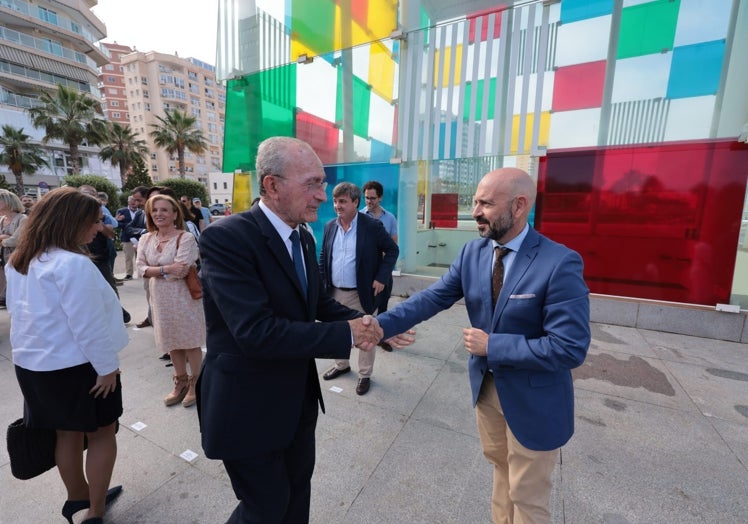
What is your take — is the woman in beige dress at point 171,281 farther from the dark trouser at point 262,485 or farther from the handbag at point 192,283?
the dark trouser at point 262,485

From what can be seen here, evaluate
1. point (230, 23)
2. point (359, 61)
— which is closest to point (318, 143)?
point (359, 61)

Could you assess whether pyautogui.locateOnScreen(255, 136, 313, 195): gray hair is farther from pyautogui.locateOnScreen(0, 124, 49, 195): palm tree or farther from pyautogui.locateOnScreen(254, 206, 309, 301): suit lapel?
pyautogui.locateOnScreen(0, 124, 49, 195): palm tree

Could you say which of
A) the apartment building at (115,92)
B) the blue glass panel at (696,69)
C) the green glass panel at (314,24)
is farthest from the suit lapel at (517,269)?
the apartment building at (115,92)

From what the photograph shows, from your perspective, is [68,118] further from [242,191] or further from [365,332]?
[365,332]

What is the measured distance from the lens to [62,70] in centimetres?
4294

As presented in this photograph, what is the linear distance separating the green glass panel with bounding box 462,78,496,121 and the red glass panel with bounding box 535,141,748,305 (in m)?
1.28

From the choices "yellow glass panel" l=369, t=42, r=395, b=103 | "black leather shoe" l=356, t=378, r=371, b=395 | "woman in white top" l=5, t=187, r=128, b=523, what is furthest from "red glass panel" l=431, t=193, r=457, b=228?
"woman in white top" l=5, t=187, r=128, b=523

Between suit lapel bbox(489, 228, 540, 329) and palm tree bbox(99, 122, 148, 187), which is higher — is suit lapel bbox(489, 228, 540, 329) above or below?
below

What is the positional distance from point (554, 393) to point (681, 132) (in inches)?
217

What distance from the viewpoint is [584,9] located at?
5230 mm

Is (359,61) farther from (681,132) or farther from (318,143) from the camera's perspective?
(681,132)

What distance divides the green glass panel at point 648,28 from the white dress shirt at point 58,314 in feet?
23.3

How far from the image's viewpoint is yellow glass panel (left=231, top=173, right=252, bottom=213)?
8898 millimetres

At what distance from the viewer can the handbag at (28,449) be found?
6.12 feet
